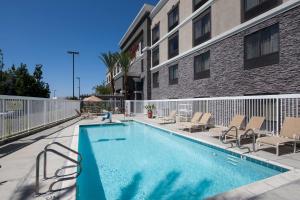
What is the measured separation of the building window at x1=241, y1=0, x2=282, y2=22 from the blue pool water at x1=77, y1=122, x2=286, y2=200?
28.1ft

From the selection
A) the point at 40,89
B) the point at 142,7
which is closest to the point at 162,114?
the point at 142,7

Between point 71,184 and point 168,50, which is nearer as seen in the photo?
point 71,184

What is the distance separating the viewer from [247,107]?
9.71 meters

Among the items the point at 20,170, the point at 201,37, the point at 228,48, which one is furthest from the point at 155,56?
the point at 20,170

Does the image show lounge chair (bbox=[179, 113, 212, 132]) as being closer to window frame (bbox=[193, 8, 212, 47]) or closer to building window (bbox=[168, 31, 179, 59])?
window frame (bbox=[193, 8, 212, 47])

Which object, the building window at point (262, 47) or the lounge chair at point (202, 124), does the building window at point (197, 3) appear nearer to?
the building window at point (262, 47)

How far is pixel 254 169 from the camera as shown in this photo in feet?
19.1

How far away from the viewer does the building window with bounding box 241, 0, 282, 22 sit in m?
11.2

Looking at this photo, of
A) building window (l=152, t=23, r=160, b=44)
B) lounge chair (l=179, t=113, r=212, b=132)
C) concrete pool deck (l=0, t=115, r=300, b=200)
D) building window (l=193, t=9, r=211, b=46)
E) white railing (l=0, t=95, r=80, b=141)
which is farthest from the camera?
building window (l=152, t=23, r=160, b=44)

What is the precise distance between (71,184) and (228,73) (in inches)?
484

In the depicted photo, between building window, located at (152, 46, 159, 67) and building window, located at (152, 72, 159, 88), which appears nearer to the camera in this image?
building window, located at (152, 72, 159, 88)

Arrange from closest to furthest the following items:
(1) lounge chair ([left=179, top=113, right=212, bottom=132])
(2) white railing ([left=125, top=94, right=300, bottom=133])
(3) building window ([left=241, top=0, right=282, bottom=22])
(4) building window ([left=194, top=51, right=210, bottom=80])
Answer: (2) white railing ([left=125, top=94, right=300, bottom=133]), (1) lounge chair ([left=179, top=113, right=212, bottom=132]), (3) building window ([left=241, top=0, right=282, bottom=22]), (4) building window ([left=194, top=51, right=210, bottom=80])

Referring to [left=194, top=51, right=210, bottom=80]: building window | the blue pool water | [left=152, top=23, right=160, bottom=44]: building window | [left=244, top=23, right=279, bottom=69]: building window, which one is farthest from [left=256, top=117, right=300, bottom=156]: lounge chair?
[left=152, top=23, right=160, bottom=44]: building window

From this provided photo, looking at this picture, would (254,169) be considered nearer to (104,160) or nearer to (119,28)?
(104,160)
